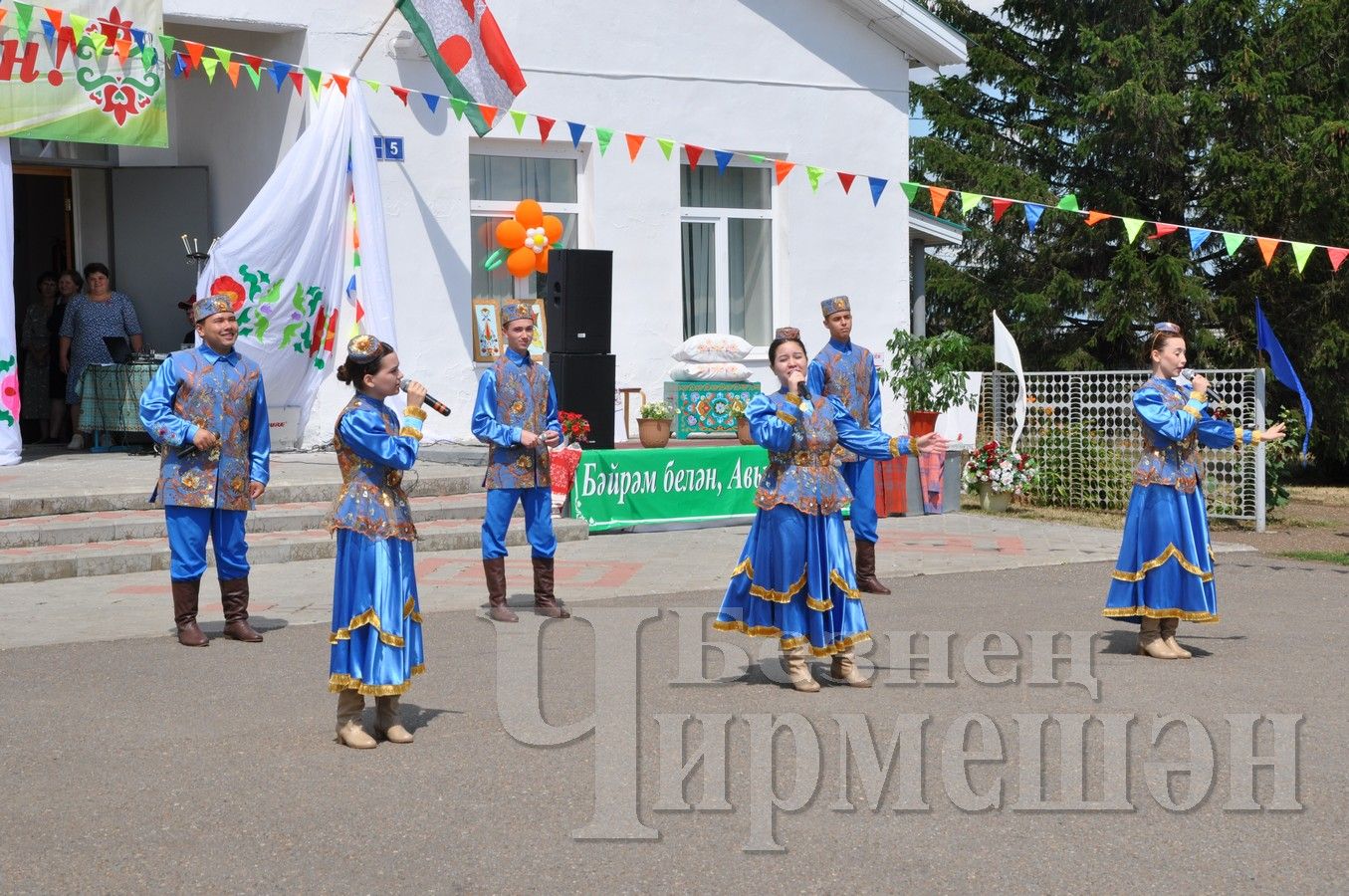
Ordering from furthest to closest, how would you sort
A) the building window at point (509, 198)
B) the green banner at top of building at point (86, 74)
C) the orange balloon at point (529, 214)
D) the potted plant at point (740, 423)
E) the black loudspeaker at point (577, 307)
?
the building window at point (509, 198)
the orange balloon at point (529, 214)
the potted plant at point (740, 423)
the black loudspeaker at point (577, 307)
the green banner at top of building at point (86, 74)

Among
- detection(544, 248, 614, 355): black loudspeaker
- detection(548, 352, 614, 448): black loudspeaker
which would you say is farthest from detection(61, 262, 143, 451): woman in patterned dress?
detection(548, 352, 614, 448): black loudspeaker

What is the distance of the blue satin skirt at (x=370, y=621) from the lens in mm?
5941

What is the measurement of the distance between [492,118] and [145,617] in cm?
737

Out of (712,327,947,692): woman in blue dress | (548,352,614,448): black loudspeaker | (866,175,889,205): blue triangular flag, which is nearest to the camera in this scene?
(712,327,947,692): woman in blue dress

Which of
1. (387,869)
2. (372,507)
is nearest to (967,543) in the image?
(372,507)

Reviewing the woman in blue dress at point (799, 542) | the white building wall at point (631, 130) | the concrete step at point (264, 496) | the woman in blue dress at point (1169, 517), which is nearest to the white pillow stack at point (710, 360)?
the white building wall at point (631, 130)

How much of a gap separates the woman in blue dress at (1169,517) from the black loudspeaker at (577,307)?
6.40 m

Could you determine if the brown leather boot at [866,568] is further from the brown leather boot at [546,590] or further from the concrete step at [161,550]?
the concrete step at [161,550]

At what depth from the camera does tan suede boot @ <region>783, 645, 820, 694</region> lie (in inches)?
272

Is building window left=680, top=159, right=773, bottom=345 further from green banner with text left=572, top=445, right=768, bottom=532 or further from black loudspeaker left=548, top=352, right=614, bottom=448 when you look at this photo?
green banner with text left=572, top=445, right=768, bottom=532

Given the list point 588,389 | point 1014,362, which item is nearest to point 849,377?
point 588,389

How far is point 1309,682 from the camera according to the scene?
7.05m

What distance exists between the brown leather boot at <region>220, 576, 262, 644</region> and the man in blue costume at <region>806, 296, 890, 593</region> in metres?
3.72

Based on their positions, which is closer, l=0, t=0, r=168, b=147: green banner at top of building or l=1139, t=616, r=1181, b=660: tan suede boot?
l=1139, t=616, r=1181, b=660: tan suede boot
